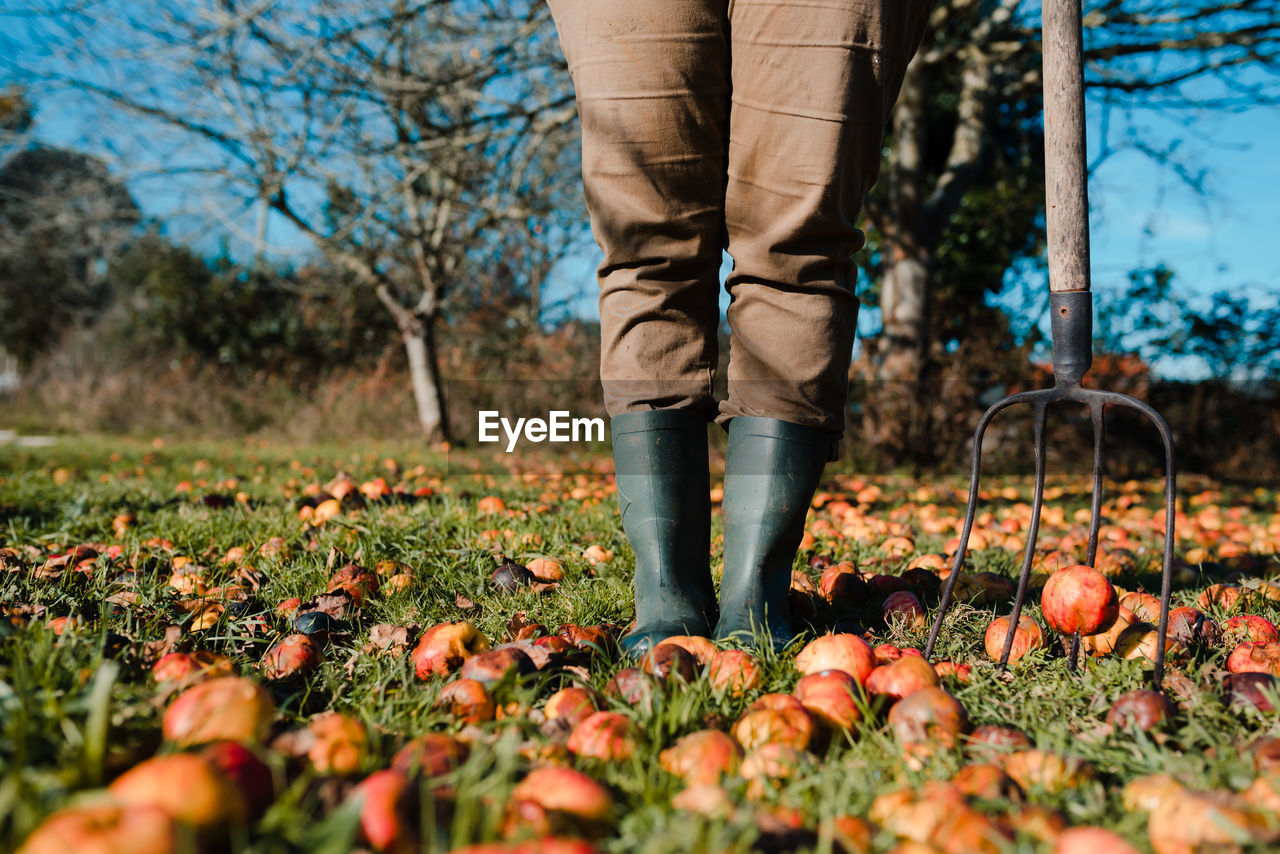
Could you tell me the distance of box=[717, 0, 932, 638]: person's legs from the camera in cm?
155

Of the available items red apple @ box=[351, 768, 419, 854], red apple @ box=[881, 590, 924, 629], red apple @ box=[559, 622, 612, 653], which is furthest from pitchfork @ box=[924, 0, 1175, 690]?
red apple @ box=[351, 768, 419, 854]

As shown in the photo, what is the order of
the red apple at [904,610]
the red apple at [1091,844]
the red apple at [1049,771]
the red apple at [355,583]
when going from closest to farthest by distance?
the red apple at [1091,844] → the red apple at [1049,771] → the red apple at [904,610] → the red apple at [355,583]

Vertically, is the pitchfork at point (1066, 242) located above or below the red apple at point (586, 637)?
above

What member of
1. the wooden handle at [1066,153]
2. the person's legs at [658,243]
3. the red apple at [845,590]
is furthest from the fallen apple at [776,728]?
the wooden handle at [1066,153]

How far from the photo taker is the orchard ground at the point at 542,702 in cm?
81

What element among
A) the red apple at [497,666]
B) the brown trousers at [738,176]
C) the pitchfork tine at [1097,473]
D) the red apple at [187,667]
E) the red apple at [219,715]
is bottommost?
the red apple at [497,666]

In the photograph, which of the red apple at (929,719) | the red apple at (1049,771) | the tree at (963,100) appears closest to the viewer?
the red apple at (1049,771)

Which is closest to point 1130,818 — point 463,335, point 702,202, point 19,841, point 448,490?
point 19,841

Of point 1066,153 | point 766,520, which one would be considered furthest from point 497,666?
point 1066,153

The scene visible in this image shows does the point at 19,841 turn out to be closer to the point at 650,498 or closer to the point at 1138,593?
the point at 650,498

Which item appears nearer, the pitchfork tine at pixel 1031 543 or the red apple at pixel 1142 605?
the pitchfork tine at pixel 1031 543

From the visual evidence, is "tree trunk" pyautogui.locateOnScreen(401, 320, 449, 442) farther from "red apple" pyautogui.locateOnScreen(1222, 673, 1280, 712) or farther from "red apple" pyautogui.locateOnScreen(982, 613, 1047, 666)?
"red apple" pyautogui.locateOnScreen(1222, 673, 1280, 712)

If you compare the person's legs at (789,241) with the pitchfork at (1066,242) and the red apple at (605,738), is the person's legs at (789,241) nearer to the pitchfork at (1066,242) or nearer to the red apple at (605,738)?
the pitchfork at (1066,242)

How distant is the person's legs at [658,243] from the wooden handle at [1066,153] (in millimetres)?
669
